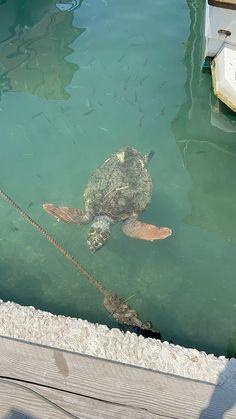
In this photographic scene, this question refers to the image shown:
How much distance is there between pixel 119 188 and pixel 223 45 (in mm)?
2773

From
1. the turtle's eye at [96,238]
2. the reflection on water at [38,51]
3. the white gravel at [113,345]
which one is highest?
the reflection on water at [38,51]

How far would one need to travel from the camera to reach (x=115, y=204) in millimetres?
4285

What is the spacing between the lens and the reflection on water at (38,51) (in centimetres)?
612

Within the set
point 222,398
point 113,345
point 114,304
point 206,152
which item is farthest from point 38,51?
point 222,398

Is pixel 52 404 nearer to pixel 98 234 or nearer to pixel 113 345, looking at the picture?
pixel 113 345

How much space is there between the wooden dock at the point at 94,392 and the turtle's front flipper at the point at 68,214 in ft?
6.20

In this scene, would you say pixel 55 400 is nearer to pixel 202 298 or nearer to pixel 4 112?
pixel 202 298

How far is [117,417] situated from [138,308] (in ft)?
4.52

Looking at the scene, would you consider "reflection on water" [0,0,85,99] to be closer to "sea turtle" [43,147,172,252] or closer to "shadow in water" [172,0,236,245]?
"shadow in water" [172,0,236,245]

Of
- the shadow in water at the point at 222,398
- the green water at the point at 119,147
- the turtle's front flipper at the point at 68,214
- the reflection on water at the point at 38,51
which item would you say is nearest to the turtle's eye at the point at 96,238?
the green water at the point at 119,147

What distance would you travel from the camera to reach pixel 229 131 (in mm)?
5297

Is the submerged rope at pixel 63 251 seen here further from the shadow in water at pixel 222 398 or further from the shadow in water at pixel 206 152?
the shadow in water at pixel 222 398

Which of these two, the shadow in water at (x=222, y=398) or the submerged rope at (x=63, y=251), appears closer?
the shadow in water at (x=222, y=398)

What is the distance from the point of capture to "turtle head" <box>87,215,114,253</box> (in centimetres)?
404
